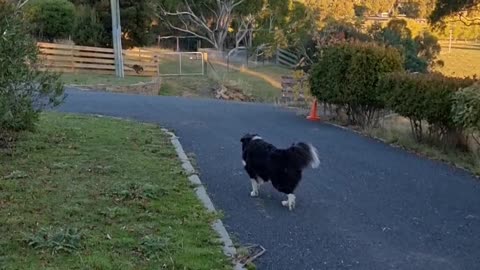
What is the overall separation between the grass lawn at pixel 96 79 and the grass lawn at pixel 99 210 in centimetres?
1671

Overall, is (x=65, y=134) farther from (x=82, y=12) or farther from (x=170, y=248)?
(x=82, y=12)

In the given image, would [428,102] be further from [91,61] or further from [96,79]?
[91,61]

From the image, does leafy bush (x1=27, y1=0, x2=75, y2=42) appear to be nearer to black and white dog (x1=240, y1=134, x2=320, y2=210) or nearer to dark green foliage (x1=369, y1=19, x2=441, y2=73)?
dark green foliage (x1=369, y1=19, x2=441, y2=73)

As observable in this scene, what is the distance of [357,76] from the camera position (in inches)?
585

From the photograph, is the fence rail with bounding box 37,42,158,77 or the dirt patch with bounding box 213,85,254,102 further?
the fence rail with bounding box 37,42,158,77

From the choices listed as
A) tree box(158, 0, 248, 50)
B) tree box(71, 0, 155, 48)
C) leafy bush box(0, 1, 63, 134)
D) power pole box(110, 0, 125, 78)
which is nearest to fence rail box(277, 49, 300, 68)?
tree box(158, 0, 248, 50)

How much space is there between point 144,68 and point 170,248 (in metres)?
28.0

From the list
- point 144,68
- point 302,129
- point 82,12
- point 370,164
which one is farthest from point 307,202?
point 82,12

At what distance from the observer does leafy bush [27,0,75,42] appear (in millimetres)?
32750

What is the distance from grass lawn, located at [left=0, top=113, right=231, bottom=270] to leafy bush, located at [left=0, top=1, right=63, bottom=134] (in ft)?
1.51

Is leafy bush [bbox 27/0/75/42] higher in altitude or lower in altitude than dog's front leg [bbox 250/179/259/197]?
higher

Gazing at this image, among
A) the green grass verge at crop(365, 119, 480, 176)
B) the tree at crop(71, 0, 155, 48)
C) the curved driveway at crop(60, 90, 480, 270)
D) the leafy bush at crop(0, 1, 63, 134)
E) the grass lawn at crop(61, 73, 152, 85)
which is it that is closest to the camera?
the curved driveway at crop(60, 90, 480, 270)

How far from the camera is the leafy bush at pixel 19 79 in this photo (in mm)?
8906

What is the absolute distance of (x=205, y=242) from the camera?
228 inches
